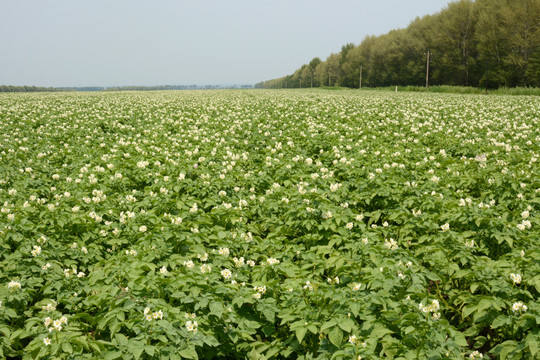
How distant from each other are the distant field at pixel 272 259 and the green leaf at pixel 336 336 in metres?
0.02

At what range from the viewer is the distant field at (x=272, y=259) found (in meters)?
3.31

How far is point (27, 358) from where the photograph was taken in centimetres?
324

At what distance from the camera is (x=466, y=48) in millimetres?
70000

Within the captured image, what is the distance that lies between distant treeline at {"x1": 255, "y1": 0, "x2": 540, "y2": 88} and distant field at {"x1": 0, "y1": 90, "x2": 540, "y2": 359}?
6054cm

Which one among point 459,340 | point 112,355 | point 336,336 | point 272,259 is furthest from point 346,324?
point 112,355

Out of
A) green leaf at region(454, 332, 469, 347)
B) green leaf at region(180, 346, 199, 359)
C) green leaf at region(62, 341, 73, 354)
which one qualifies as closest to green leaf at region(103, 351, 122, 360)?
green leaf at region(62, 341, 73, 354)

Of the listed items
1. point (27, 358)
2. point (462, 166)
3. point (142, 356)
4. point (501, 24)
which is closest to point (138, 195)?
point (27, 358)

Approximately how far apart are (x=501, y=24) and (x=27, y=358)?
251ft

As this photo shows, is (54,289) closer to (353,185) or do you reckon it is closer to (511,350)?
(511,350)

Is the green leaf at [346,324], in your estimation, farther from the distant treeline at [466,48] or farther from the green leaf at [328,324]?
the distant treeline at [466,48]

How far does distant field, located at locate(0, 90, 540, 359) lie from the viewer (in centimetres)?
331

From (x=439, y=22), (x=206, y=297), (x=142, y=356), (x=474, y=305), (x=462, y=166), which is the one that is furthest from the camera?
(x=439, y=22)

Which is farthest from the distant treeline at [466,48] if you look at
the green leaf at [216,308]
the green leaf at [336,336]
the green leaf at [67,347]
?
the green leaf at [67,347]

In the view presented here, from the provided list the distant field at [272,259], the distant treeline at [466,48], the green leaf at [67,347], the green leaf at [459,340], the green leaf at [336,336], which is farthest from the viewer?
the distant treeline at [466,48]
